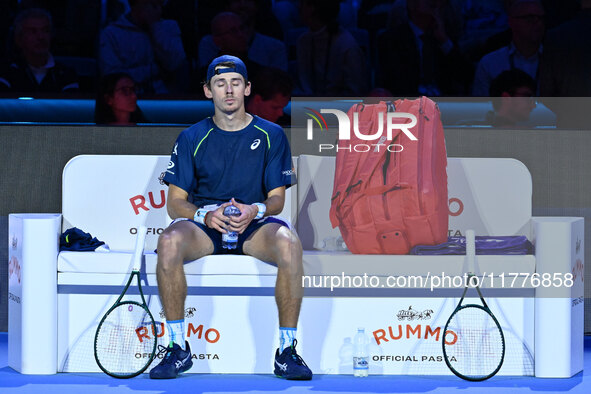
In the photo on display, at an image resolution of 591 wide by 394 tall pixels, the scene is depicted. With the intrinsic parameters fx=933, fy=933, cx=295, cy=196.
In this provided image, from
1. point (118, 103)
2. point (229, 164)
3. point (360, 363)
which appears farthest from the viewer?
point (118, 103)

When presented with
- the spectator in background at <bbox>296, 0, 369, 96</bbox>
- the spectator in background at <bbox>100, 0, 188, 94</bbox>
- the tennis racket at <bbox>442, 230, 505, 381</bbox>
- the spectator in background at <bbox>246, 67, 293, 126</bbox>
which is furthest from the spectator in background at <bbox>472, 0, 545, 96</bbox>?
the tennis racket at <bbox>442, 230, 505, 381</bbox>

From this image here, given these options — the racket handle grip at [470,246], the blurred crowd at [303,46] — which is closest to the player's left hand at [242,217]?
the racket handle grip at [470,246]

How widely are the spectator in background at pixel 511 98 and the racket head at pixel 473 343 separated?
2124 millimetres

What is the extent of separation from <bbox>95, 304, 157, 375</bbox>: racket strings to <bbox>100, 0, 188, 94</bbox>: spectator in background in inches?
103

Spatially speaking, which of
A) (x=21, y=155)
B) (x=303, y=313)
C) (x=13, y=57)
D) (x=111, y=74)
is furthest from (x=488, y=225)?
(x=13, y=57)

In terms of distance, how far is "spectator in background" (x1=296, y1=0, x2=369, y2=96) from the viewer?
6.16m

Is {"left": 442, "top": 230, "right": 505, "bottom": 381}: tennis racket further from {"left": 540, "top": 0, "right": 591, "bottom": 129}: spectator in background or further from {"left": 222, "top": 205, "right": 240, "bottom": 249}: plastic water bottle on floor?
{"left": 540, "top": 0, "right": 591, "bottom": 129}: spectator in background

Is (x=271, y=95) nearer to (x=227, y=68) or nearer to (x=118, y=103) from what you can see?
(x=118, y=103)

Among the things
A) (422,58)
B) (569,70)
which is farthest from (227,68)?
(569,70)

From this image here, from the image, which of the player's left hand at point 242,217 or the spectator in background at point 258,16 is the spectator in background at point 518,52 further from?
the player's left hand at point 242,217

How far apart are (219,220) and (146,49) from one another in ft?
9.00

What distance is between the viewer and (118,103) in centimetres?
560

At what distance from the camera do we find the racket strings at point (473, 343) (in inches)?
149

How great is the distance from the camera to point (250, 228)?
12.8 feet
